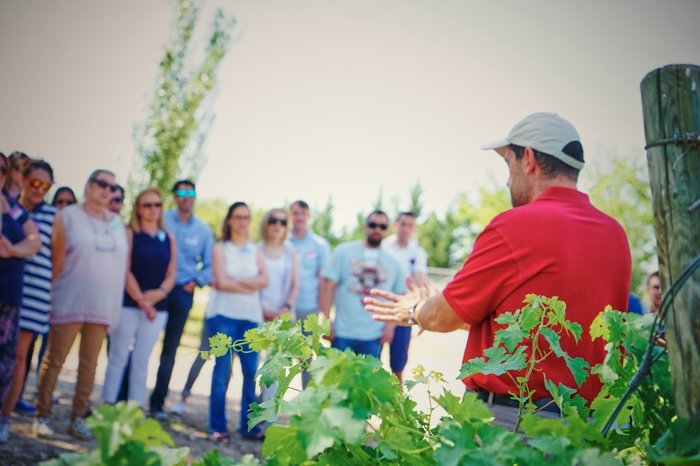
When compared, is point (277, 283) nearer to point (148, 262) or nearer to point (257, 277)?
point (257, 277)

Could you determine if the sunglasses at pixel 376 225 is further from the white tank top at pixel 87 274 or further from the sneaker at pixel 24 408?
the sneaker at pixel 24 408

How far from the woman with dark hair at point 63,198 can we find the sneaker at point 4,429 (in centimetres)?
296

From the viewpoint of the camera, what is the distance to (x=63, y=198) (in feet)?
22.7

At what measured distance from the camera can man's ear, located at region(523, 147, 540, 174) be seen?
259 cm

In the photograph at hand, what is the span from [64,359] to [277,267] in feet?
7.58

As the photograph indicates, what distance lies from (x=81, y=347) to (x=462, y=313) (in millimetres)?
3819

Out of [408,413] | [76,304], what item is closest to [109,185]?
[76,304]

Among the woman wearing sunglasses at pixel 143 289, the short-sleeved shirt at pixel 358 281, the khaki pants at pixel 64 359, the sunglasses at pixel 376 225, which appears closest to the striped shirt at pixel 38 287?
the khaki pants at pixel 64 359

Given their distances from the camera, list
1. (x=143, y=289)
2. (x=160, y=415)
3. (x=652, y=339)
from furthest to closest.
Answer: (x=160, y=415)
(x=143, y=289)
(x=652, y=339)

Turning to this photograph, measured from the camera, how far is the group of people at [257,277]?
230cm

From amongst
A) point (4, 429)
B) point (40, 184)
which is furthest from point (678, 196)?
point (40, 184)

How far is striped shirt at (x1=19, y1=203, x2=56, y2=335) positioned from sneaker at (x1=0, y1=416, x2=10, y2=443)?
0.71 m

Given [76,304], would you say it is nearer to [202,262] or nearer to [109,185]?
[109,185]

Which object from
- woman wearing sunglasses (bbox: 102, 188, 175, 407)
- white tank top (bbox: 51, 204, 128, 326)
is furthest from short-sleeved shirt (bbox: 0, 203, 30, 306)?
woman wearing sunglasses (bbox: 102, 188, 175, 407)
